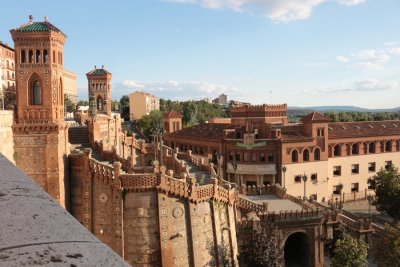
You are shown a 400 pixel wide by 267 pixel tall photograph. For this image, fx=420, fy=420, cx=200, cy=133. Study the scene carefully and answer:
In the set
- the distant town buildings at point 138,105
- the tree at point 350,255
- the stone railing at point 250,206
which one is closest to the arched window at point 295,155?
the stone railing at point 250,206

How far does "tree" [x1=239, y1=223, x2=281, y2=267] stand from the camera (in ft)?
86.3

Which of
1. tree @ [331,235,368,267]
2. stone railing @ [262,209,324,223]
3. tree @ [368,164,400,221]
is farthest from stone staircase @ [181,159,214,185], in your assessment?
tree @ [368,164,400,221]

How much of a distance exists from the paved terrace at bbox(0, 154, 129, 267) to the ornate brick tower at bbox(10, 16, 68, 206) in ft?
73.7

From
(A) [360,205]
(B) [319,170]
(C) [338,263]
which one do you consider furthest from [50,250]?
(A) [360,205]

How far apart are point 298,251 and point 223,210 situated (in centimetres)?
1048

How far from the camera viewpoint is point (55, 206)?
2.87 metres

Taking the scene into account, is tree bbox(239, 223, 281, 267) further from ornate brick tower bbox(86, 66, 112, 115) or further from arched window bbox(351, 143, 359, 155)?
arched window bbox(351, 143, 359, 155)

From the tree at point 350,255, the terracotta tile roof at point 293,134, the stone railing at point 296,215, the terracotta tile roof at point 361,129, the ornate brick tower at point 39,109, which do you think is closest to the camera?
the ornate brick tower at point 39,109

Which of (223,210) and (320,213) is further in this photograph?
(320,213)

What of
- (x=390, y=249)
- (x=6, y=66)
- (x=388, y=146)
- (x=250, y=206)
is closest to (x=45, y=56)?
(x=250, y=206)

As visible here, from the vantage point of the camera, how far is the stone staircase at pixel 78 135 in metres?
33.3

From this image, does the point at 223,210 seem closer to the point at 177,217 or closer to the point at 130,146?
the point at 177,217

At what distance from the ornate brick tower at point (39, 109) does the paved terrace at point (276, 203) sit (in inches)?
628

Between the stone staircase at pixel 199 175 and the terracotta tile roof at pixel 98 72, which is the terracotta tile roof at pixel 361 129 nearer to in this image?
the stone staircase at pixel 199 175
